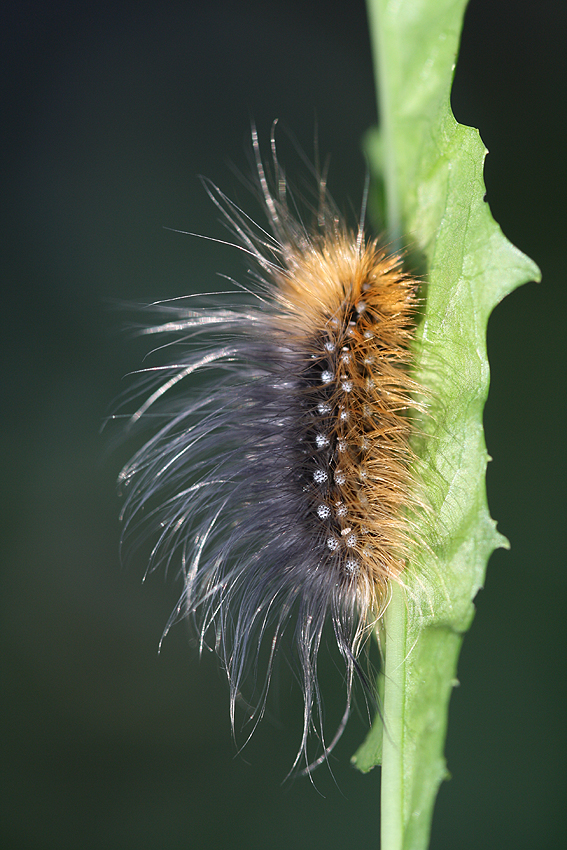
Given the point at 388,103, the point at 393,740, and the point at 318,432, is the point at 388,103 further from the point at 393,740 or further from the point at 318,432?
the point at 393,740

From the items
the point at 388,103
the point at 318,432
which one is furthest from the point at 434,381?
the point at 388,103

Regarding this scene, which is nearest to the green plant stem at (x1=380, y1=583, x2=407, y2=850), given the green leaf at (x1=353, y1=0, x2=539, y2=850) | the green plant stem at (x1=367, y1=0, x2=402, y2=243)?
the green leaf at (x1=353, y1=0, x2=539, y2=850)

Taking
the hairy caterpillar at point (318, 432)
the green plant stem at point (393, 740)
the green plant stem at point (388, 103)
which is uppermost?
the green plant stem at point (388, 103)

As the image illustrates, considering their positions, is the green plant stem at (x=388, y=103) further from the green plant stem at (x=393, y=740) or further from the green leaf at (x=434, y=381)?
the green plant stem at (x=393, y=740)

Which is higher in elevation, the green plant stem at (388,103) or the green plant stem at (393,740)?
the green plant stem at (388,103)

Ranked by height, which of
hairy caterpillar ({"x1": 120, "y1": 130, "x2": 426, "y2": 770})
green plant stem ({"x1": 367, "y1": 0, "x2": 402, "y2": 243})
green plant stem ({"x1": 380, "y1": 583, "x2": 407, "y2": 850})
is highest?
green plant stem ({"x1": 367, "y1": 0, "x2": 402, "y2": 243})

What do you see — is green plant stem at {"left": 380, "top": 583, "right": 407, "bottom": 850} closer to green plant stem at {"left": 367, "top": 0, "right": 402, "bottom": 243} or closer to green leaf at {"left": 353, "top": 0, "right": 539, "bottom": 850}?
green leaf at {"left": 353, "top": 0, "right": 539, "bottom": 850}

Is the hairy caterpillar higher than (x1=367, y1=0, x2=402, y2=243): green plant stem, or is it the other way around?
(x1=367, y1=0, x2=402, y2=243): green plant stem

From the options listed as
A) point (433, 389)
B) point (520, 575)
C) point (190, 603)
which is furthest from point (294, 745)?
point (433, 389)

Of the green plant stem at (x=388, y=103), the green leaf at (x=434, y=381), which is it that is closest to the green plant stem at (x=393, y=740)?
the green leaf at (x=434, y=381)
